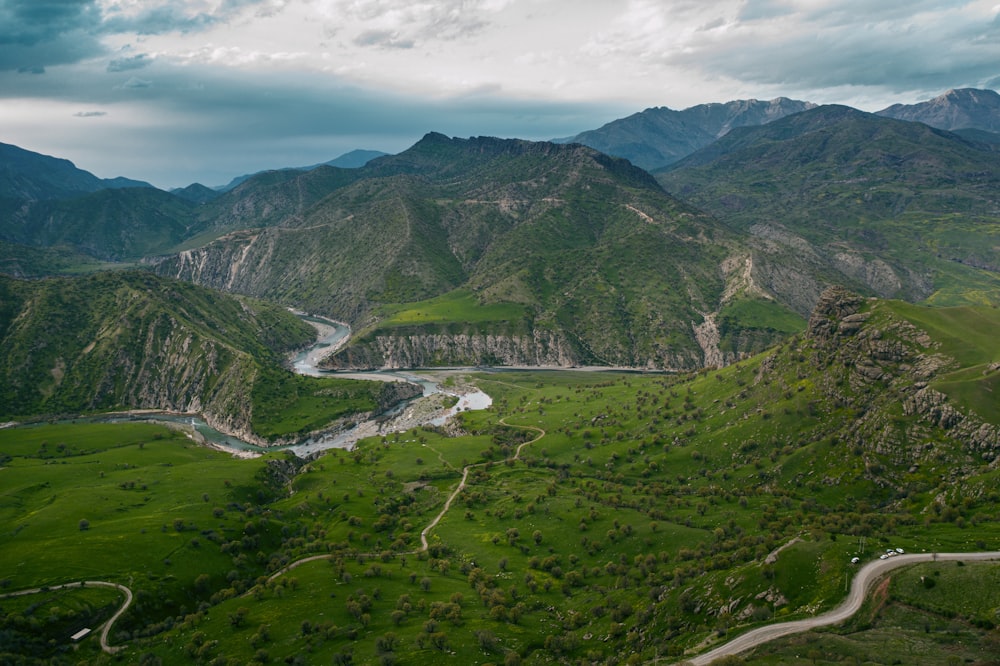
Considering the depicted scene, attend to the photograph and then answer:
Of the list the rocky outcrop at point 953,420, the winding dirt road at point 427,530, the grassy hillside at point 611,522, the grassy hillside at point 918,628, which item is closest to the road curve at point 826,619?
the grassy hillside at point 918,628

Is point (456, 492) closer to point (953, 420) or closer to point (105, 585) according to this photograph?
point (105, 585)

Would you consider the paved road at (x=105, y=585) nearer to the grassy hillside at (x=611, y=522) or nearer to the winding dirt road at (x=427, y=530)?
the grassy hillside at (x=611, y=522)

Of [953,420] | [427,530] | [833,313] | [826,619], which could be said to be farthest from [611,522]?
[833,313]

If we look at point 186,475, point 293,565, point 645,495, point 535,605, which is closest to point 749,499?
point 645,495

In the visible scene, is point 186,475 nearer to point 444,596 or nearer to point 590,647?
point 444,596

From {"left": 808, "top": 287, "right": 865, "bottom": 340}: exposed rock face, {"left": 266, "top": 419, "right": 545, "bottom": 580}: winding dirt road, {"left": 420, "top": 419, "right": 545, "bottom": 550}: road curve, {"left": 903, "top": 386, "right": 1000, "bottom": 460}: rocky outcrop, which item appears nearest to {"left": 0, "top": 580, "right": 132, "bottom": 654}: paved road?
{"left": 266, "top": 419, "right": 545, "bottom": 580}: winding dirt road

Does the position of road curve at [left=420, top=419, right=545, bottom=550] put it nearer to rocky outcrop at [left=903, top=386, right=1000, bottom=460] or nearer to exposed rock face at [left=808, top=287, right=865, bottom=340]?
exposed rock face at [left=808, top=287, right=865, bottom=340]
